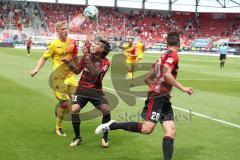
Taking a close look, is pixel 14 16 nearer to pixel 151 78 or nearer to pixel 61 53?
pixel 61 53

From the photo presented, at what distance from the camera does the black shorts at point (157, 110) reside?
22.7 feet

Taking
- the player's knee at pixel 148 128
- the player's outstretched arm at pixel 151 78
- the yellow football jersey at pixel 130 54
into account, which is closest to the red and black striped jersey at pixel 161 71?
→ the player's outstretched arm at pixel 151 78

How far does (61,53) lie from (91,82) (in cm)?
120

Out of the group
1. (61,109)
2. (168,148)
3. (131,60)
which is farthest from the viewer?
(131,60)

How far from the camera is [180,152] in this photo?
8.03 m

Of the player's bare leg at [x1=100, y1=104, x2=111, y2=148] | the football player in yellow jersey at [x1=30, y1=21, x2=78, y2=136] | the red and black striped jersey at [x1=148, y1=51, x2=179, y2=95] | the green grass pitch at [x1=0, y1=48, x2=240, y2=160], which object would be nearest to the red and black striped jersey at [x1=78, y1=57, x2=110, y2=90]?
the player's bare leg at [x1=100, y1=104, x2=111, y2=148]

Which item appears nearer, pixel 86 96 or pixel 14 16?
pixel 86 96

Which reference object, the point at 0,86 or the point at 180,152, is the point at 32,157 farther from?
the point at 0,86

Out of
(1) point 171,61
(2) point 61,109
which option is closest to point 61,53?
(2) point 61,109

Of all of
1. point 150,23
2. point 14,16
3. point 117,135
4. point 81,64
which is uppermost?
point 14,16

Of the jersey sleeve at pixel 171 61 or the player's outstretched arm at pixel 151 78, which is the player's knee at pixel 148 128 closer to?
the player's outstretched arm at pixel 151 78

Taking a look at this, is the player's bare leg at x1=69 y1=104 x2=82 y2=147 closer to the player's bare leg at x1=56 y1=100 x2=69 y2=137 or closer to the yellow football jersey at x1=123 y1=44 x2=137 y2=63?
the player's bare leg at x1=56 y1=100 x2=69 y2=137

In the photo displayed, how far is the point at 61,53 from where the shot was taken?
902 centimetres

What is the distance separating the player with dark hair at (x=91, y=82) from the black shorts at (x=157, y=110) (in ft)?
4.49
